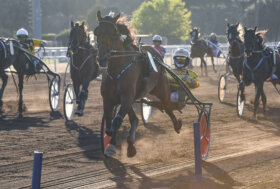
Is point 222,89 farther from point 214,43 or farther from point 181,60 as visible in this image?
point 214,43

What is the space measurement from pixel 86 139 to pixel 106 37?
2868 millimetres

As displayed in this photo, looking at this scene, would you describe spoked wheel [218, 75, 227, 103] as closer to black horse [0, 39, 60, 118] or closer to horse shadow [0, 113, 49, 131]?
black horse [0, 39, 60, 118]

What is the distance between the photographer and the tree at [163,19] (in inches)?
2154

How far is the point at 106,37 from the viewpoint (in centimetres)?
658

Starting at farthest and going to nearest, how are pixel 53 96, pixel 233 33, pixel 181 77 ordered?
pixel 233 33 → pixel 53 96 → pixel 181 77

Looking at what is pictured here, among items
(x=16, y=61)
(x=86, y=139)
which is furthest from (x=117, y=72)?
(x=16, y=61)

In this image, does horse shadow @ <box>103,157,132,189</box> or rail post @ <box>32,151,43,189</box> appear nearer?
rail post @ <box>32,151,43,189</box>

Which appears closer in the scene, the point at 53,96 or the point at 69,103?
the point at 69,103

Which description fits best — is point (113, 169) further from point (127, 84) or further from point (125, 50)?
point (125, 50)

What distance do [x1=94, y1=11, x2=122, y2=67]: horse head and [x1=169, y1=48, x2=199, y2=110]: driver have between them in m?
2.01

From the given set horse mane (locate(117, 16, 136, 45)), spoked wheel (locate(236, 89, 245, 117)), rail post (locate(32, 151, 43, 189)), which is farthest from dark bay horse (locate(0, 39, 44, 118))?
rail post (locate(32, 151, 43, 189))

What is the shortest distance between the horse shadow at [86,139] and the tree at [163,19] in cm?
4459

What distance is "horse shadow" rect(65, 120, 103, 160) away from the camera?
7.70 m

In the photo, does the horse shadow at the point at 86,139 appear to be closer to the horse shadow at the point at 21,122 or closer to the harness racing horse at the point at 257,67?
the horse shadow at the point at 21,122
